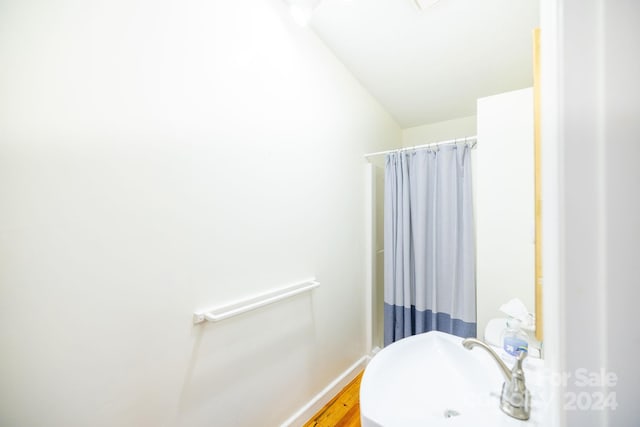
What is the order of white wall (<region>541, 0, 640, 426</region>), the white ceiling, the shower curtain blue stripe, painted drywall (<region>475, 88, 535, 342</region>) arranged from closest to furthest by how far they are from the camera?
white wall (<region>541, 0, 640, 426</region>) < painted drywall (<region>475, 88, 535, 342</region>) < the white ceiling < the shower curtain blue stripe

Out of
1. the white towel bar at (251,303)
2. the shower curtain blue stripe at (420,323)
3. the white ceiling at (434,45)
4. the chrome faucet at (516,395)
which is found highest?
the white ceiling at (434,45)

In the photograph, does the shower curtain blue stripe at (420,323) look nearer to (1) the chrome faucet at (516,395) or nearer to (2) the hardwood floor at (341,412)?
(2) the hardwood floor at (341,412)

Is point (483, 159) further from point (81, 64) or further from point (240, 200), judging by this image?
point (81, 64)

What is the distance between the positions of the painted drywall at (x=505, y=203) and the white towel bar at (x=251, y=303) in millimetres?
960

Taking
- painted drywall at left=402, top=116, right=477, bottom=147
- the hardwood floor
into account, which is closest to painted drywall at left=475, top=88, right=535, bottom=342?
the hardwood floor

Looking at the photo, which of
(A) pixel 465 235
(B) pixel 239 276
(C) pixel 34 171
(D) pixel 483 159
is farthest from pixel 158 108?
(A) pixel 465 235

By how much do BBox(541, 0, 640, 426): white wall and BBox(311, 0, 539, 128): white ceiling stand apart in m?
1.36

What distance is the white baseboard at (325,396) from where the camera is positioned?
1348mm

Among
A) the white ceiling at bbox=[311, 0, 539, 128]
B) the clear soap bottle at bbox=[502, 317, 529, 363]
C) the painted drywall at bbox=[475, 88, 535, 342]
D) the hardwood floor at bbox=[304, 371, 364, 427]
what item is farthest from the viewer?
the hardwood floor at bbox=[304, 371, 364, 427]

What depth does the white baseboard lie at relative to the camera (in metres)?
1.35

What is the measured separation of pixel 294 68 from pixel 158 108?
0.81m

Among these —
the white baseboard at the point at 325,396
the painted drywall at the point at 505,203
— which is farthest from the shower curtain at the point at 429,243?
the white baseboard at the point at 325,396

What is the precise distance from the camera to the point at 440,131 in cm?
232

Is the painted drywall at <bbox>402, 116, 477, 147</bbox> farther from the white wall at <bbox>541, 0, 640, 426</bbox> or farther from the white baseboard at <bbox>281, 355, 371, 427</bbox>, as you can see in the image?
the white wall at <bbox>541, 0, 640, 426</bbox>
